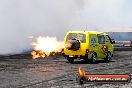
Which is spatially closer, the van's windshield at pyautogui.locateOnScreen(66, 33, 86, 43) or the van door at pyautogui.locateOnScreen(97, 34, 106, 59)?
the van's windshield at pyautogui.locateOnScreen(66, 33, 86, 43)

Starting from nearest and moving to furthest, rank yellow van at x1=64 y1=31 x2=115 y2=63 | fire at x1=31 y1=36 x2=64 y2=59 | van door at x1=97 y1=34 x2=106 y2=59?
yellow van at x1=64 y1=31 x2=115 y2=63, van door at x1=97 y1=34 x2=106 y2=59, fire at x1=31 y1=36 x2=64 y2=59

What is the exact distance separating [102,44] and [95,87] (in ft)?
36.5

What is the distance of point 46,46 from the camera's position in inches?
1116

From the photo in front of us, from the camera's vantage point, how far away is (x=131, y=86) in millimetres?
14219

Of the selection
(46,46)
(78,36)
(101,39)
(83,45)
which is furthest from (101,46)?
(46,46)

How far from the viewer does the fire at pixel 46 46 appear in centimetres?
2833

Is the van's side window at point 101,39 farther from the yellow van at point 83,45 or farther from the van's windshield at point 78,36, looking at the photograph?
the van's windshield at point 78,36

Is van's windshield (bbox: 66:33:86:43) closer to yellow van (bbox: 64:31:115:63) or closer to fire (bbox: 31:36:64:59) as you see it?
yellow van (bbox: 64:31:115:63)

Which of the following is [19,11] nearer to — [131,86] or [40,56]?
[40,56]

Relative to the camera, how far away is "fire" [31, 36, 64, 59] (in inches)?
1115

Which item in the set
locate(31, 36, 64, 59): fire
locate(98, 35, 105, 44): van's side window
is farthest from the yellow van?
locate(31, 36, 64, 59): fire

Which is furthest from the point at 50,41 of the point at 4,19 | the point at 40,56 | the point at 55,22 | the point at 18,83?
the point at 55,22

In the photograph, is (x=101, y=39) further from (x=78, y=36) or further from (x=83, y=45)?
(x=78, y=36)

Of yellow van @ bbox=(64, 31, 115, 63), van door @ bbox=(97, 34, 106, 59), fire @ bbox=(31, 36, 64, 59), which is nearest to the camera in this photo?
yellow van @ bbox=(64, 31, 115, 63)
